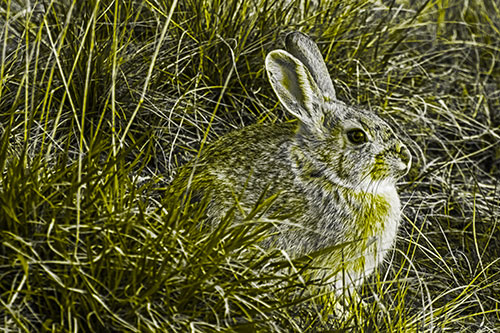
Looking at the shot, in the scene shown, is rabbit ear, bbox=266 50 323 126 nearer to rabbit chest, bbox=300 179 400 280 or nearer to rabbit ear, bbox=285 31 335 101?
rabbit ear, bbox=285 31 335 101

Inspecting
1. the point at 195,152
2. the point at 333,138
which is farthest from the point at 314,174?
the point at 195,152

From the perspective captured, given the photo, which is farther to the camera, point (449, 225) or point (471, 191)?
point (471, 191)

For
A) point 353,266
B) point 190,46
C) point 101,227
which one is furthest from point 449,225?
point 101,227

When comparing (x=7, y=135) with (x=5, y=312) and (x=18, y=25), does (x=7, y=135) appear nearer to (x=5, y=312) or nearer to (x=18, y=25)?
(x=5, y=312)

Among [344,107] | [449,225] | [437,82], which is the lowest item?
[449,225]

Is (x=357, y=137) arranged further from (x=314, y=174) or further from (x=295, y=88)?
(x=295, y=88)

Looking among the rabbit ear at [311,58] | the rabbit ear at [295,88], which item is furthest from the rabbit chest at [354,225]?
the rabbit ear at [311,58]

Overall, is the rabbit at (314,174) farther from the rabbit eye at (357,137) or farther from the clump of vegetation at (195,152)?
the clump of vegetation at (195,152)
